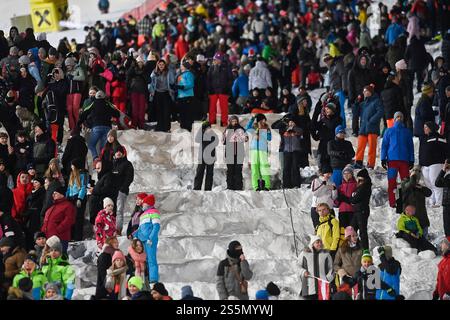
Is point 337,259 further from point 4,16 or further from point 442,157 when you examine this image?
point 4,16

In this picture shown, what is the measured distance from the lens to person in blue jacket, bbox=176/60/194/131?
103 feet

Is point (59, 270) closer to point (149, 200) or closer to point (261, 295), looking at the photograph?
point (149, 200)

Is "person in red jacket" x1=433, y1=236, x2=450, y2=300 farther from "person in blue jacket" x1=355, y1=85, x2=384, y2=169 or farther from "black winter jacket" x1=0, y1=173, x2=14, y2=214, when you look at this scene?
"black winter jacket" x1=0, y1=173, x2=14, y2=214

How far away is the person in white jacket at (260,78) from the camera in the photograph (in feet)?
110

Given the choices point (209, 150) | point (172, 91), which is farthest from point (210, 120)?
point (209, 150)

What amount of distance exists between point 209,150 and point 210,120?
120 inches

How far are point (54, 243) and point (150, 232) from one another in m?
1.53

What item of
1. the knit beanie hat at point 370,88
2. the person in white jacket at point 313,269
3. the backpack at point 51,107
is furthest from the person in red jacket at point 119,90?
the person in white jacket at point 313,269

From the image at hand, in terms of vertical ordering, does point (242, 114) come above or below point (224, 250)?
above

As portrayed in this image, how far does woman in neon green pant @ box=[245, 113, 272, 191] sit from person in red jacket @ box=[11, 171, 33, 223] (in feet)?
12.5

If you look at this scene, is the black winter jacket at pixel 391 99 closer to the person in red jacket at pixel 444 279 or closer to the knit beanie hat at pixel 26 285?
the person in red jacket at pixel 444 279

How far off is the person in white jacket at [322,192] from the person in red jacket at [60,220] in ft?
12.1

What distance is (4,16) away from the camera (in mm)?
35688
